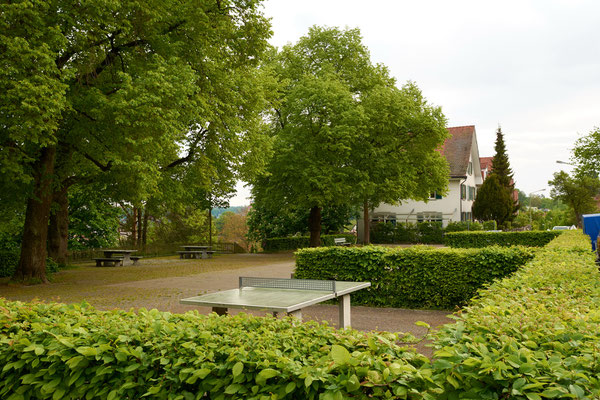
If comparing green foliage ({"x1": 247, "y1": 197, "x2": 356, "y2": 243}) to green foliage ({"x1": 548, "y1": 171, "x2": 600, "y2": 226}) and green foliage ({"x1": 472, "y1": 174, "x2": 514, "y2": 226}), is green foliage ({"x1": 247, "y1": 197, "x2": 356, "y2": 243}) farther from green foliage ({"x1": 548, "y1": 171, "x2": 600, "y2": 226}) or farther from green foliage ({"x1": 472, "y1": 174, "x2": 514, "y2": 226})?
green foliage ({"x1": 548, "y1": 171, "x2": 600, "y2": 226})

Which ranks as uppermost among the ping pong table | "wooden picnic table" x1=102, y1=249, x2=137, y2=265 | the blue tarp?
the blue tarp

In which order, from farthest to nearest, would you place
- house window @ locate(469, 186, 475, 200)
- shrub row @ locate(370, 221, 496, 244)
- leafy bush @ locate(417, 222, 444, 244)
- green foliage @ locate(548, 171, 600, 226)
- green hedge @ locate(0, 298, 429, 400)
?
green foliage @ locate(548, 171, 600, 226), house window @ locate(469, 186, 475, 200), leafy bush @ locate(417, 222, 444, 244), shrub row @ locate(370, 221, 496, 244), green hedge @ locate(0, 298, 429, 400)

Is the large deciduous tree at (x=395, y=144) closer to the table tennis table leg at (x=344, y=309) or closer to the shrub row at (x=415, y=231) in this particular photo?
the shrub row at (x=415, y=231)

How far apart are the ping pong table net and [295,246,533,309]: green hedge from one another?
4072mm

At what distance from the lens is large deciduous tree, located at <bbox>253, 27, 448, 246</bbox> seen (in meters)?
30.7

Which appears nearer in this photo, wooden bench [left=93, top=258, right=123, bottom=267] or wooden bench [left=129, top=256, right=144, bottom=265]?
wooden bench [left=93, top=258, right=123, bottom=267]

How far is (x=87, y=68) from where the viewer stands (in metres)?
17.4

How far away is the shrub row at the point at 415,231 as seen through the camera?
153 ft

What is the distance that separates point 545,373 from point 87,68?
18.4 metres

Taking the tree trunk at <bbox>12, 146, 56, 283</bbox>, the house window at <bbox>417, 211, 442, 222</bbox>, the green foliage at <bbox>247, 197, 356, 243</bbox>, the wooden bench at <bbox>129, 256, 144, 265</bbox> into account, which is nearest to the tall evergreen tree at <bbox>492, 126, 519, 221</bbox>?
the house window at <bbox>417, 211, 442, 222</bbox>

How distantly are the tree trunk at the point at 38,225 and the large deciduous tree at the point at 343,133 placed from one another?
13.9 metres

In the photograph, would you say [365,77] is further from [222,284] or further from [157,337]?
[157,337]

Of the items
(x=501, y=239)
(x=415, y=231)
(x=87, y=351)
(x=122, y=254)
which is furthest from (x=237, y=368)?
(x=415, y=231)

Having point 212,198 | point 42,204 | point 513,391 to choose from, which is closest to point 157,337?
point 513,391
